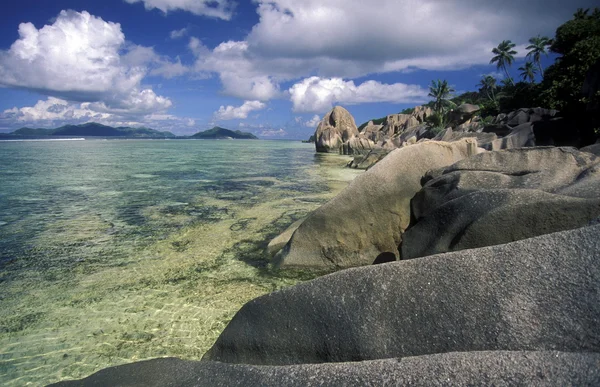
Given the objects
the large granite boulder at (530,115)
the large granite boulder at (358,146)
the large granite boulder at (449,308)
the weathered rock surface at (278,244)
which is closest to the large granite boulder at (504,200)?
the large granite boulder at (449,308)

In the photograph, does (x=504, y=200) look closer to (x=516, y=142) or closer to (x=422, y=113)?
(x=516, y=142)

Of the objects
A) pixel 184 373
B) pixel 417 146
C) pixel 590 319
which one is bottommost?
pixel 184 373

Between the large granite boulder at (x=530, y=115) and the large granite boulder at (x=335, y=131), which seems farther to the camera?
the large granite boulder at (x=335, y=131)

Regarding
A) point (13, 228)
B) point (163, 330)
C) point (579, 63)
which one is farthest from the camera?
point (579, 63)

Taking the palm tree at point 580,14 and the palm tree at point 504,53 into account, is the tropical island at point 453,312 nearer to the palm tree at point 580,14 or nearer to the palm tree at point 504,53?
the palm tree at point 580,14

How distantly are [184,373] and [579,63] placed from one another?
3293cm

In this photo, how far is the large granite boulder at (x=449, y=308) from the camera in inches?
96.1

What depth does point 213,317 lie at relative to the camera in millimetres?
5734

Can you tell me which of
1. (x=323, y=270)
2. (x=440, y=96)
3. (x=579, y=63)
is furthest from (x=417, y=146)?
(x=440, y=96)

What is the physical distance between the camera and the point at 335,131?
64125 millimetres

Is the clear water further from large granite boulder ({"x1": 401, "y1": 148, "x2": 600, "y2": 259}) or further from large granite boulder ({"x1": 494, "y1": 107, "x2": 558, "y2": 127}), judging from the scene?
large granite boulder ({"x1": 494, "y1": 107, "x2": 558, "y2": 127})

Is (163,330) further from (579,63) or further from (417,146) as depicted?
(579,63)

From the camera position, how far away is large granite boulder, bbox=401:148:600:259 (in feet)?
13.5

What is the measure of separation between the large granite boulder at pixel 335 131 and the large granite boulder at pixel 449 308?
5861 cm
